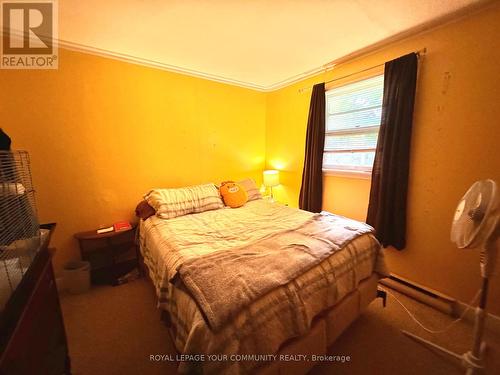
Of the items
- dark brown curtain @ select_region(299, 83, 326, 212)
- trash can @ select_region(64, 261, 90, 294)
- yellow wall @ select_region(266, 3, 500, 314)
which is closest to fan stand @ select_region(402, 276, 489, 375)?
yellow wall @ select_region(266, 3, 500, 314)

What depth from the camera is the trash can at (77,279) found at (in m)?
2.04

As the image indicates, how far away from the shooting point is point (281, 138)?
3436 mm

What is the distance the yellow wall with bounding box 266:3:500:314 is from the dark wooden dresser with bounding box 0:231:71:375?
272 centimetres

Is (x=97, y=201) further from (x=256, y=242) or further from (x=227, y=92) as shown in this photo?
(x=227, y=92)

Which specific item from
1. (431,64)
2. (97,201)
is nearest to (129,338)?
(97,201)

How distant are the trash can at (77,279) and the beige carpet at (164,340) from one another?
71 mm

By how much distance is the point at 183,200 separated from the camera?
239cm

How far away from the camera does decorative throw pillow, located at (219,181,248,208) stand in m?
2.69

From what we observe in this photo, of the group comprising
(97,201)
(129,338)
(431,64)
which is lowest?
(129,338)

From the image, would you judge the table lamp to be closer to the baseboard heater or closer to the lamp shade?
the lamp shade

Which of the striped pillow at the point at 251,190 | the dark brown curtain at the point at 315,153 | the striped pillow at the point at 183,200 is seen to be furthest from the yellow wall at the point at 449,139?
the striped pillow at the point at 183,200

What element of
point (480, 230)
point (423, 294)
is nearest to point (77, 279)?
point (480, 230)

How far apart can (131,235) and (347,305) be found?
2.31 m

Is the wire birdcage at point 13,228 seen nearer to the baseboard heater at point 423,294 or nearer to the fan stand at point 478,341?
the fan stand at point 478,341
